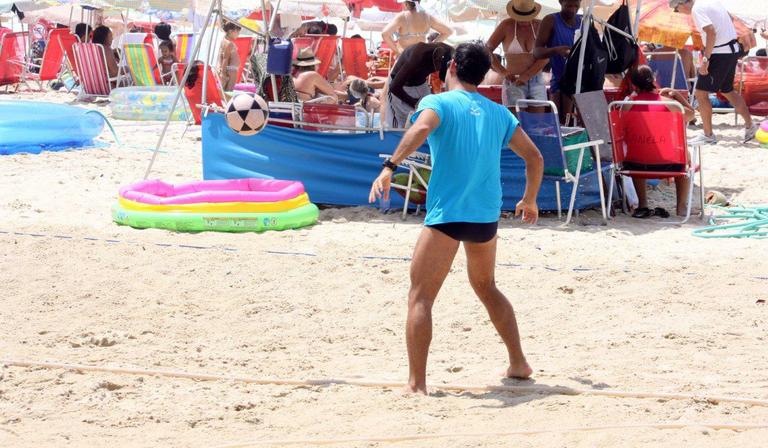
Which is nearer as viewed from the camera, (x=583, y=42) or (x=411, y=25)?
(x=583, y=42)

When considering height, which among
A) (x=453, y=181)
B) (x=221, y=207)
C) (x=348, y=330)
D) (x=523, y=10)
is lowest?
(x=348, y=330)

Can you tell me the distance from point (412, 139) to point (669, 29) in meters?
10.0

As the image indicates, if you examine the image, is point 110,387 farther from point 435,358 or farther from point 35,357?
point 435,358

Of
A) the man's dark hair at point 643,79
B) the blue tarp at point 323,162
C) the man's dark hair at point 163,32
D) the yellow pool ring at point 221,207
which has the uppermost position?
the man's dark hair at point 163,32

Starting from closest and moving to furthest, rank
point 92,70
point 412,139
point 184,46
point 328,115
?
point 412,139, point 328,115, point 184,46, point 92,70

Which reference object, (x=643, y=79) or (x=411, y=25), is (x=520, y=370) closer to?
(x=643, y=79)

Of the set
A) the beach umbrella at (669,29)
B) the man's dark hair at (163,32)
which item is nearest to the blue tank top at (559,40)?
the beach umbrella at (669,29)

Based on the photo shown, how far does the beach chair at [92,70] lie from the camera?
17.8 meters

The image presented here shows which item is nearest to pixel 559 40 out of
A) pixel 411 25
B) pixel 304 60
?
pixel 304 60

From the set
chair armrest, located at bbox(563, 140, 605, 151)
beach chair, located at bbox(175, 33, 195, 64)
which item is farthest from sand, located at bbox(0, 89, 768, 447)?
beach chair, located at bbox(175, 33, 195, 64)

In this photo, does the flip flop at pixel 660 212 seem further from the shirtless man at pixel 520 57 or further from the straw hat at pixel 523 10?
the straw hat at pixel 523 10

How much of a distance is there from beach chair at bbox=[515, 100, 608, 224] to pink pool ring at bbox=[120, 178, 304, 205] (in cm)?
182

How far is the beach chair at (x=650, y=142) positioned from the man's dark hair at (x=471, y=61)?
4071mm

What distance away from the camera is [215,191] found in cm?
779
